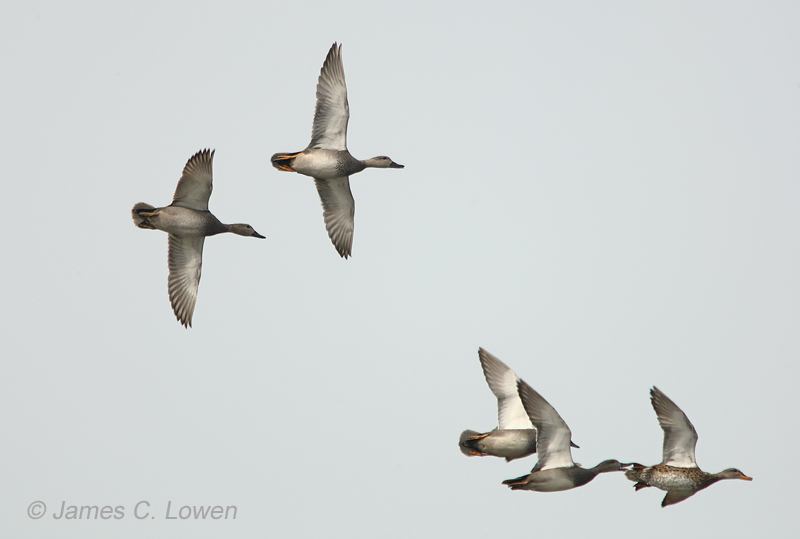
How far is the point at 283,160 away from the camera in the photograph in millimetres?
24422

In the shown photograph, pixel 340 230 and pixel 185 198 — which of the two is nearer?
pixel 185 198

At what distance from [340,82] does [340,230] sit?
13.6 ft

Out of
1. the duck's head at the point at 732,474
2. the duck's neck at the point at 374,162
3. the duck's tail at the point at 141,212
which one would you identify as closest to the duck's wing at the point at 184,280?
the duck's tail at the point at 141,212

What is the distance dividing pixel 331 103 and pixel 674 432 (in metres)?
11.3

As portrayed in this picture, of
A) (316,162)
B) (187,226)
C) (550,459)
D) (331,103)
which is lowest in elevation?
(550,459)

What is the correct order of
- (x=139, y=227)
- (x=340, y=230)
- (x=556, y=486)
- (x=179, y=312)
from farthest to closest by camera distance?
(x=340, y=230) → (x=179, y=312) → (x=139, y=227) → (x=556, y=486)

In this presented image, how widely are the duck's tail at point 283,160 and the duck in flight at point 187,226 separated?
1819 millimetres

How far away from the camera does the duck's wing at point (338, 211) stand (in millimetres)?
25781

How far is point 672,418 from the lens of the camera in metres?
20.8

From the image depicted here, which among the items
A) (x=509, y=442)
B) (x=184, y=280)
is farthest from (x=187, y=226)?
(x=509, y=442)

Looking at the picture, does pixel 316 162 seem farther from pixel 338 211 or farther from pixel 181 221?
pixel 181 221

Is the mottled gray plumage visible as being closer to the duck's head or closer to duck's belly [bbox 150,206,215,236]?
the duck's head

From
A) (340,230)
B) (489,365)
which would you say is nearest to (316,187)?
(340,230)

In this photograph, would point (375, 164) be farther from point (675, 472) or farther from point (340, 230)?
point (675, 472)
